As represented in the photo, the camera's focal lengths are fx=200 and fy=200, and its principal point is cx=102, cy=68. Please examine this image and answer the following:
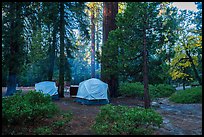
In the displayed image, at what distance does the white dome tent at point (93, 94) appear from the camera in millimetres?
11408

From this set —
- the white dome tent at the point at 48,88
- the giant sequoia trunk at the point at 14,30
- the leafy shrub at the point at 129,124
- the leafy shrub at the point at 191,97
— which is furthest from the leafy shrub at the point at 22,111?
the leafy shrub at the point at 191,97

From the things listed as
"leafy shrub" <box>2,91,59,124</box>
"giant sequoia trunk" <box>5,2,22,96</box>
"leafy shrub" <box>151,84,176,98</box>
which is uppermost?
"giant sequoia trunk" <box>5,2,22,96</box>

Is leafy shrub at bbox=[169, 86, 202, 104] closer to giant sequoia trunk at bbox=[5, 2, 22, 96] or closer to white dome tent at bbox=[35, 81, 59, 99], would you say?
white dome tent at bbox=[35, 81, 59, 99]

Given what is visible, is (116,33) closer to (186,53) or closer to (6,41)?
(6,41)

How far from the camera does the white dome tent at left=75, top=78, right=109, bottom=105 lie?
11.4 meters

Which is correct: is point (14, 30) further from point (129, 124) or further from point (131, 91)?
point (131, 91)

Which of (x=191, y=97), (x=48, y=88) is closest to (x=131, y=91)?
(x=191, y=97)

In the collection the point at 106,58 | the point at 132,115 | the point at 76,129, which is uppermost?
the point at 106,58

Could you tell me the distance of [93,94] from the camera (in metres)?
11.5

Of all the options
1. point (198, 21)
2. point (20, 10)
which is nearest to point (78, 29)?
point (20, 10)

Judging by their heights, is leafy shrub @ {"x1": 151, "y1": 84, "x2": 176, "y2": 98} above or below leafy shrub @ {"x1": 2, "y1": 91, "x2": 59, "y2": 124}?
below

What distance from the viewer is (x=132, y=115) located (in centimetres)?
501

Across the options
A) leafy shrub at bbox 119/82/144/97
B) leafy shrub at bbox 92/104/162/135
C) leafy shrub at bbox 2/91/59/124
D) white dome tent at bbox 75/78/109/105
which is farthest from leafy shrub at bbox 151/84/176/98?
leafy shrub at bbox 2/91/59/124

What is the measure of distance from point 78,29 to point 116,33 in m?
6.73
